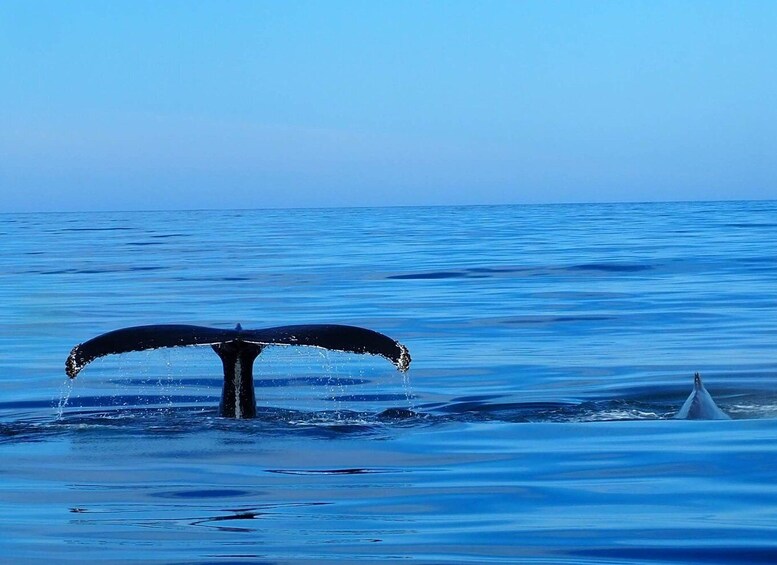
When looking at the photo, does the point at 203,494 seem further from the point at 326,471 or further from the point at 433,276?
the point at 433,276

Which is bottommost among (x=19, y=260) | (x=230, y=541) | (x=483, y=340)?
(x=230, y=541)

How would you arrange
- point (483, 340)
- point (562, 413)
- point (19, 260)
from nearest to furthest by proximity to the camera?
point (562, 413)
point (483, 340)
point (19, 260)

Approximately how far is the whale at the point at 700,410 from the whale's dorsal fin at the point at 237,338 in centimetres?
277

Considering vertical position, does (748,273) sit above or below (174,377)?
above

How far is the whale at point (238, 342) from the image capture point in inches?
327

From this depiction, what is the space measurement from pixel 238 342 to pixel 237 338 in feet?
0.40

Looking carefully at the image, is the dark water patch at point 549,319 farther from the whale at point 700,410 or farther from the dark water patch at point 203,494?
the dark water patch at point 203,494

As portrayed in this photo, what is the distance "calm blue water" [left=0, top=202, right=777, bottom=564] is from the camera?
614 centimetres

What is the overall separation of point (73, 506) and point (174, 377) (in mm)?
6790

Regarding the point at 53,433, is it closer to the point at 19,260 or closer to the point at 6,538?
the point at 6,538

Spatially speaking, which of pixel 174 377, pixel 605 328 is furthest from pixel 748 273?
pixel 174 377

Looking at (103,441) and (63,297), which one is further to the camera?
(63,297)

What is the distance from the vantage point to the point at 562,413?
10500 millimetres

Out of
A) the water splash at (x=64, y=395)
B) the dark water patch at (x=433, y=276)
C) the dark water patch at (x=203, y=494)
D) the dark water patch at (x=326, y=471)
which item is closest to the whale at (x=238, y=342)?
the dark water patch at (x=326, y=471)
